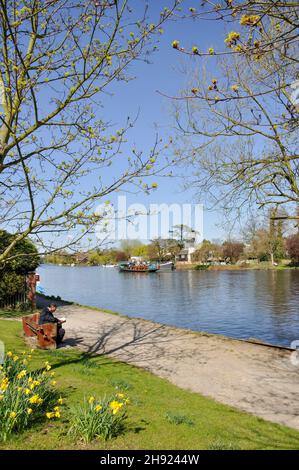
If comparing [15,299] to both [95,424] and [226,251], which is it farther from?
[226,251]

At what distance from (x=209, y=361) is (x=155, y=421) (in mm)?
5390

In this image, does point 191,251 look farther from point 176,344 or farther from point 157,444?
point 157,444

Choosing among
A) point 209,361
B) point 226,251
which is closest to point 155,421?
point 209,361

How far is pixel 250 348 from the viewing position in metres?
12.7

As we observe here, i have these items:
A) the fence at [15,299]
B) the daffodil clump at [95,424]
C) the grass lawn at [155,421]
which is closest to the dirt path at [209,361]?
the grass lawn at [155,421]

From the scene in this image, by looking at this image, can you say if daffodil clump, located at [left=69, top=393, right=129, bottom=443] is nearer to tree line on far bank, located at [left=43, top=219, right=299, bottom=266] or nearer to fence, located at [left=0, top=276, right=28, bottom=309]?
fence, located at [left=0, top=276, right=28, bottom=309]

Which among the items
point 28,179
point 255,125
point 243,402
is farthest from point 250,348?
point 28,179

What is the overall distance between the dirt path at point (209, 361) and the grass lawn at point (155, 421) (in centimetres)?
65

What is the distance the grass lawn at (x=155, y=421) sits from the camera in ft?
16.2

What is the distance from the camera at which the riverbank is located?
26.0 feet

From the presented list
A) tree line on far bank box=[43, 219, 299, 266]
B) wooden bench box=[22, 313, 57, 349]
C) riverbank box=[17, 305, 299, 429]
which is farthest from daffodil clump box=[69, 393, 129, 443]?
tree line on far bank box=[43, 219, 299, 266]

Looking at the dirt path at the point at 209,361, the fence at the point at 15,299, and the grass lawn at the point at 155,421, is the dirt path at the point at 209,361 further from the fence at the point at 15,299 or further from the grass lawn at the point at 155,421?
the fence at the point at 15,299

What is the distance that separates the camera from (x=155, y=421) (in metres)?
5.87
